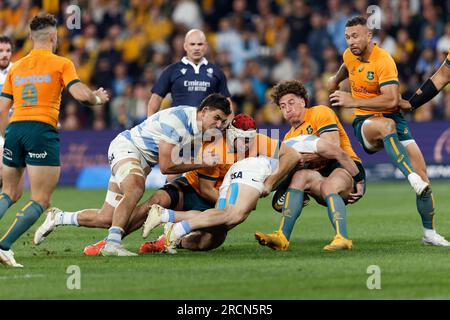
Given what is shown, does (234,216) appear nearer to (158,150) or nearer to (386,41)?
(158,150)

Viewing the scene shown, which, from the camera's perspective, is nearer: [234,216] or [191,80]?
[234,216]

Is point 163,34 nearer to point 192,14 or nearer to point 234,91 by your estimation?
point 192,14

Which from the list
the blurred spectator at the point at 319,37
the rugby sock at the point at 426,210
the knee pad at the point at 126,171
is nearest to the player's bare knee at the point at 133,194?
the knee pad at the point at 126,171

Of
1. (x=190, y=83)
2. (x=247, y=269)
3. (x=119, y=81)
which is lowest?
(x=247, y=269)

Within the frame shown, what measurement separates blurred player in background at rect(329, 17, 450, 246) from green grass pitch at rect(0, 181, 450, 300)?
0.59 m

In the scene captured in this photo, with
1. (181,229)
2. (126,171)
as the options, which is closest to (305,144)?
(181,229)

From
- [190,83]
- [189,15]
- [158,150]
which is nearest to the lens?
[158,150]

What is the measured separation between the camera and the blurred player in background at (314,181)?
10898 millimetres

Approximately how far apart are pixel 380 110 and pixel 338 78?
1.08 m

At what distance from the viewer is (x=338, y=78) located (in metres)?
12.6

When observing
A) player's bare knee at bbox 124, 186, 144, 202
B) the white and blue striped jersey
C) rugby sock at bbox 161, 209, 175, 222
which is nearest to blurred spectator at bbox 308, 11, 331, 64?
the white and blue striped jersey

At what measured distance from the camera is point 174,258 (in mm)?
10320
